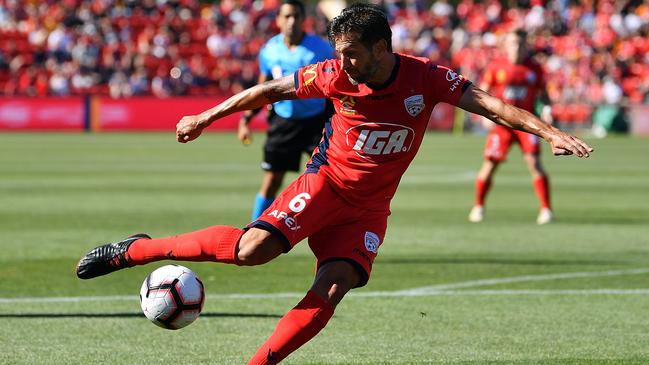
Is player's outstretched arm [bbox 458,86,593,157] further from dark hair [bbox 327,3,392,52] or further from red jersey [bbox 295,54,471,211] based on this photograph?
dark hair [bbox 327,3,392,52]

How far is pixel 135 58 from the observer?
133 feet

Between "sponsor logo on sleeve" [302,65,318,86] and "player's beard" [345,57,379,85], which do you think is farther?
"sponsor logo on sleeve" [302,65,318,86]

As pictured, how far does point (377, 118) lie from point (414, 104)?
209 mm

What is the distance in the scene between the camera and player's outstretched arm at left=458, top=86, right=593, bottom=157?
567 cm

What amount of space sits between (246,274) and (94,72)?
31.1 metres

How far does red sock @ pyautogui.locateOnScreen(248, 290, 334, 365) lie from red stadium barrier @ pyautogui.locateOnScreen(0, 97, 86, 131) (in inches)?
1289

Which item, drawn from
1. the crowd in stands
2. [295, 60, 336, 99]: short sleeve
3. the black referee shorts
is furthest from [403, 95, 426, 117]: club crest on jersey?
the crowd in stands

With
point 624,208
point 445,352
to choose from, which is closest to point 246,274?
point 445,352

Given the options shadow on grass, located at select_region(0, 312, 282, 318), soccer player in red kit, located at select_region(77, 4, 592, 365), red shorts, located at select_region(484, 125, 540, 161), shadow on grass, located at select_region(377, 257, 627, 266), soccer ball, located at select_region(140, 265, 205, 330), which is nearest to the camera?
soccer player in red kit, located at select_region(77, 4, 592, 365)

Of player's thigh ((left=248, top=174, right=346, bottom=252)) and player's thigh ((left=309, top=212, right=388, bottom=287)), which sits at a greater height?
player's thigh ((left=248, top=174, right=346, bottom=252))

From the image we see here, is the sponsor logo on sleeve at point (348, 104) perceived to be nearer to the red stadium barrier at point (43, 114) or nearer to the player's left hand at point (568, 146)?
the player's left hand at point (568, 146)

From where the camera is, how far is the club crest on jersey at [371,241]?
6027mm

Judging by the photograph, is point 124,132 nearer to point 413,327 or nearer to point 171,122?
point 171,122

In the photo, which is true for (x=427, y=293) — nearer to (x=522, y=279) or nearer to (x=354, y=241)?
(x=522, y=279)
